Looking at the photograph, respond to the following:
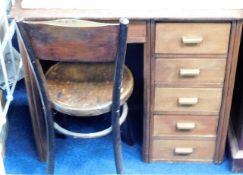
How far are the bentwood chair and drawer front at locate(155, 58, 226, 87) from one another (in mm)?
136

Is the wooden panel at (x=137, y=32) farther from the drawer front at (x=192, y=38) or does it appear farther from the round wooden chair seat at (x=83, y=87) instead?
the round wooden chair seat at (x=83, y=87)

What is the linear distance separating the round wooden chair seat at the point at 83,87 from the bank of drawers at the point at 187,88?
0.17 m

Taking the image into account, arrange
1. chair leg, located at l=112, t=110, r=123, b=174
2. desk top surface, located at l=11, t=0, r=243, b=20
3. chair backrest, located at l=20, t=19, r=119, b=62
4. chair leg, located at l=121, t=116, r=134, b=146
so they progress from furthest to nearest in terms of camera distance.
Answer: chair leg, located at l=121, t=116, r=134, b=146 < chair leg, located at l=112, t=110, r=123, b=174 < desk top surface, located at l=11, t=0, r=243, b=20 < chair backrest, located at l=20, t=19, r=119, b=62

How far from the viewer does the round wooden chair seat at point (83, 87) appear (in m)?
1.62

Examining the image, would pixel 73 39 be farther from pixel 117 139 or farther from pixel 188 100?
pixel 188 100

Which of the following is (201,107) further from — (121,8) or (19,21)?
(19,21)

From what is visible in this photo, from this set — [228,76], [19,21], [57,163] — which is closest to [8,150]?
Answer: [57,163]

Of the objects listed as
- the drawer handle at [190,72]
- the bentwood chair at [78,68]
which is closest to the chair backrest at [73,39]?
the bentwood chair at [78,68]

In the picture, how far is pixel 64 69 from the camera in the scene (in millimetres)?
1777

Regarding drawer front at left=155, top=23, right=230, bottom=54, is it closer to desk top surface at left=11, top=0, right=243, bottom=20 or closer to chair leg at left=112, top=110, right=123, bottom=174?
desk top surface at left=11, top=0, right=243, bottom=20

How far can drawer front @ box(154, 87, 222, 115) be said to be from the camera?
1.75 m

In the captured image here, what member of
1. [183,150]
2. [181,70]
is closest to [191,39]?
[181,70]

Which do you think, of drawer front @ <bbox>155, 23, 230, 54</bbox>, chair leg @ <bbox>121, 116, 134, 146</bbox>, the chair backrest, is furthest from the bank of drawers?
the chair backrest

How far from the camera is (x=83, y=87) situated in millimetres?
1693
